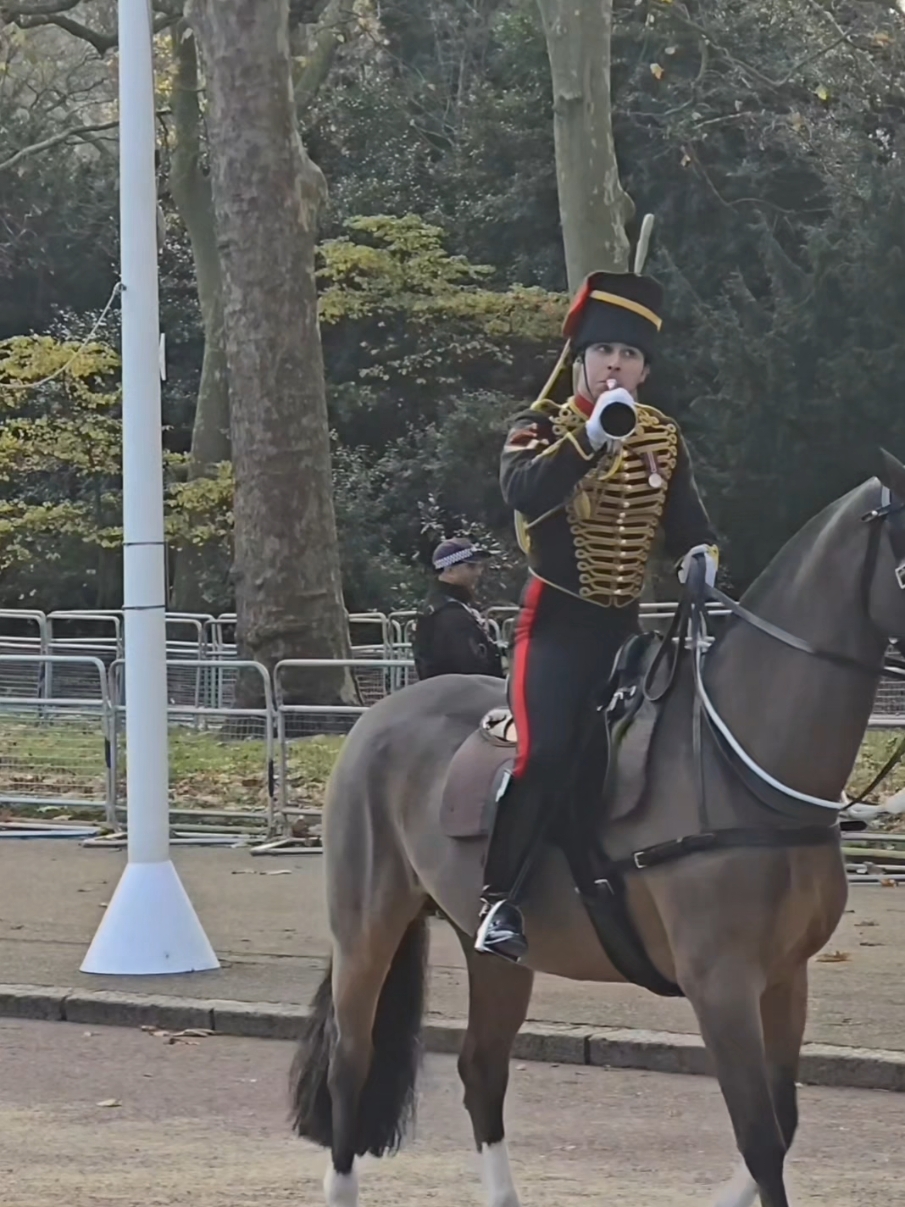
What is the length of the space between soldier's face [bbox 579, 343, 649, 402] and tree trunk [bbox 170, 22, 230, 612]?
2596 cm

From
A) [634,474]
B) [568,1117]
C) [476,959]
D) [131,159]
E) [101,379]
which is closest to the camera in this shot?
[634,474]

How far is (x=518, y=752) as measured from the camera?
6.11 meters

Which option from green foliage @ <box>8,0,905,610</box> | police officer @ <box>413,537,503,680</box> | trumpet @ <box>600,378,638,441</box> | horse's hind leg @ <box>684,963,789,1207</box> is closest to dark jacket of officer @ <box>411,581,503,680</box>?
police officer @ <box>413,537,503,680</box>

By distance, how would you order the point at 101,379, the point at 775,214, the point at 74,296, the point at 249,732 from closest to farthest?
1. the point at 249,732
2. the point at 101,379
3. the point at 775,214
4. the point at 74,296

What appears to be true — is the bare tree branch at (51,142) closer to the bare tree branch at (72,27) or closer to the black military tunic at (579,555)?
the bare tree branch at (72,27)

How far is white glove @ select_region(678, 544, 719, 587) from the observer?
19.7 ft

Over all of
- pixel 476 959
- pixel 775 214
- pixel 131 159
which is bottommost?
pixel 476 959

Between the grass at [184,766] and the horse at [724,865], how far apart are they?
812 centimetres

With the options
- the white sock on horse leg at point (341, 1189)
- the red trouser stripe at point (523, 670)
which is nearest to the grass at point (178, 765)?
the white sock on horse leg at point (341, 1189)

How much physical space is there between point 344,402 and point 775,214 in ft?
26.6

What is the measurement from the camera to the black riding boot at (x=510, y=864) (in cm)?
605

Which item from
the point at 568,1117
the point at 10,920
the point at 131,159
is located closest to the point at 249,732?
the point at 10,920

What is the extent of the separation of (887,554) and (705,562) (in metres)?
0.75

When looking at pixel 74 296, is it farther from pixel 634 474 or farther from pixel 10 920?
pixel 634 474
